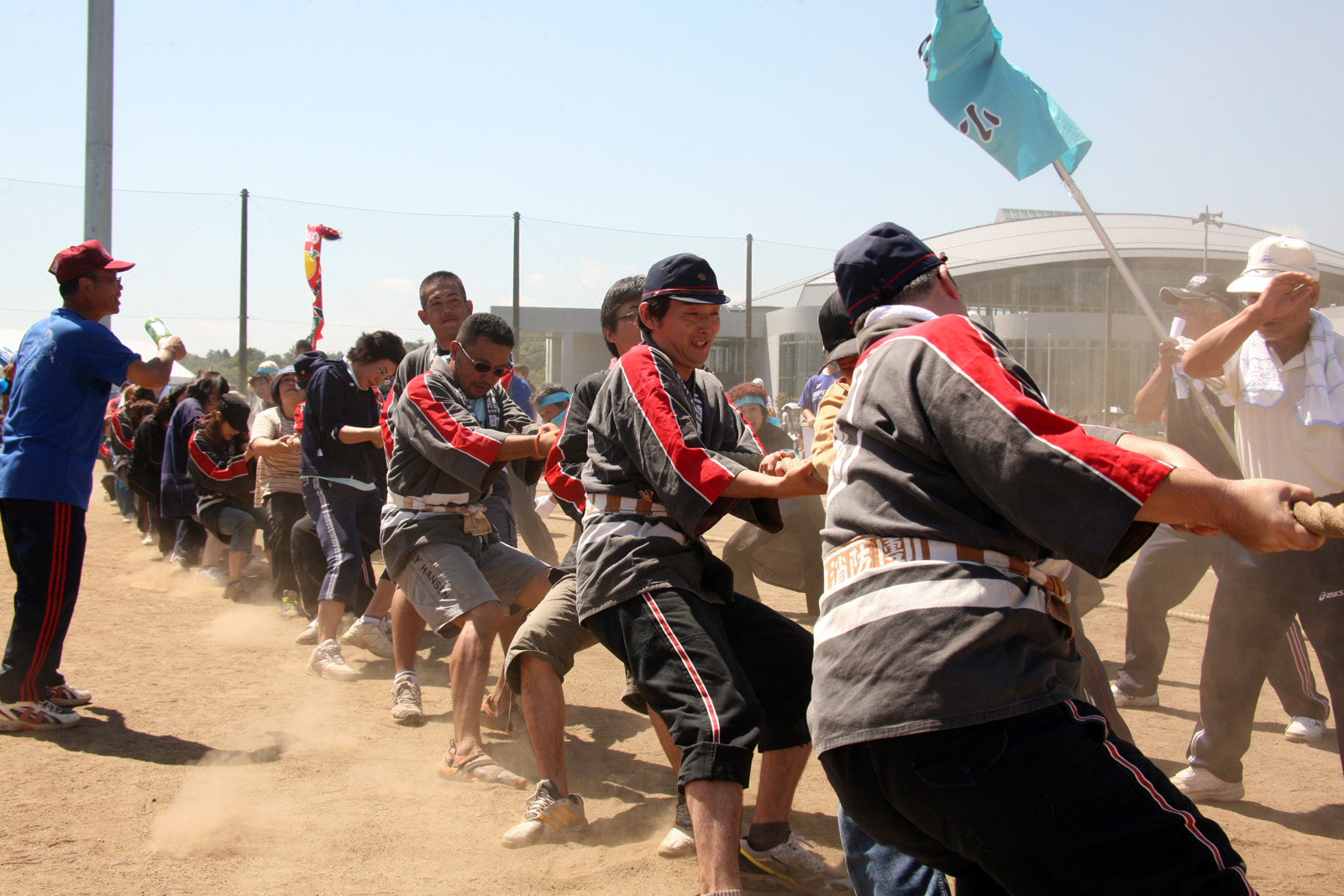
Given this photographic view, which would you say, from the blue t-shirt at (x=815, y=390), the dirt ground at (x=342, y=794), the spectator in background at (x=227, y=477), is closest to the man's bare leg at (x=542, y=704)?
the dirt ground at (x=342, y=794)

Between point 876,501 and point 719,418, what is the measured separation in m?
1.47

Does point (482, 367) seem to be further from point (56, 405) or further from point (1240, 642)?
point (1240, 642)

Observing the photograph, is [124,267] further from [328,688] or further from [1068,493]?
[1068,493]

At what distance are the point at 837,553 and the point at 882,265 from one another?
2.10 feet

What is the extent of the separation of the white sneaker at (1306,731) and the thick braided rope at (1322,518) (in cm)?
380

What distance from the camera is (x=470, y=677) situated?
13.2ft

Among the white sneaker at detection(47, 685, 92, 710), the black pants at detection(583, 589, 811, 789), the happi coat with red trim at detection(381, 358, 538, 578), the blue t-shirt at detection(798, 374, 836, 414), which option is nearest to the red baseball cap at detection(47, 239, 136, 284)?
the happi coat with red trim at detection(381, 358, 538, 578)

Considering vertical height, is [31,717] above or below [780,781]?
below

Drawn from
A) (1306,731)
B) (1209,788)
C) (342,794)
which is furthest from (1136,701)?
(342,794)

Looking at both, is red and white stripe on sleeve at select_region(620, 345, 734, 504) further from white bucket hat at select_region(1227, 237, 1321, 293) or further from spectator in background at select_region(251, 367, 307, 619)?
spectator in background at select_region(251, 367, 307, 619)

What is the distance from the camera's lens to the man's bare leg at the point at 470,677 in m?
4.02

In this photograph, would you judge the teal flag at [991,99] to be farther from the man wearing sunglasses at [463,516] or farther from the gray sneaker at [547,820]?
the gray sneaker at [547,820]

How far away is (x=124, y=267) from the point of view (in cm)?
466

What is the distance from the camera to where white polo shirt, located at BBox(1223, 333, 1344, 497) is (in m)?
3.64
